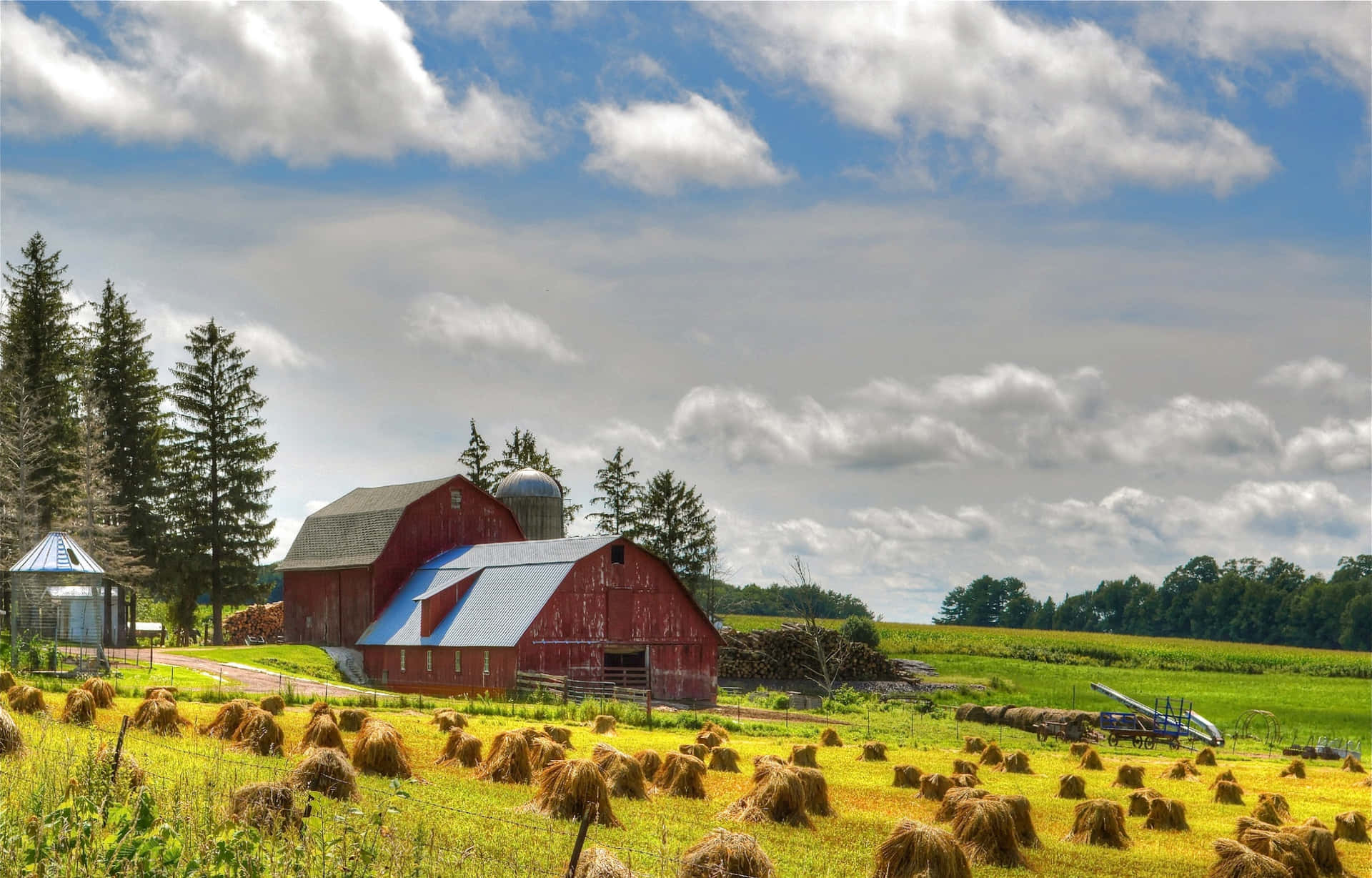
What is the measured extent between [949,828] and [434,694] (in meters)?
35.0

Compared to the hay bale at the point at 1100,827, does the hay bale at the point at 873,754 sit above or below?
below

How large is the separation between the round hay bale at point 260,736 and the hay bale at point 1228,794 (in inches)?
672

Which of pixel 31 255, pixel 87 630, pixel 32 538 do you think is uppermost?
pixel 31 255

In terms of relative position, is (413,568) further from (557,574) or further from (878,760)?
(878,760)

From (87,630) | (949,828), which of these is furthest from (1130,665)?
(949,828)

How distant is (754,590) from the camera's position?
15075cm

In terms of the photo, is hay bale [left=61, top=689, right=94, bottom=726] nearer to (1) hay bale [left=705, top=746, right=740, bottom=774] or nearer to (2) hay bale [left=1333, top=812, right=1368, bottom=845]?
(1) hay bale [left=705, top=746, right=740, bottom=774]

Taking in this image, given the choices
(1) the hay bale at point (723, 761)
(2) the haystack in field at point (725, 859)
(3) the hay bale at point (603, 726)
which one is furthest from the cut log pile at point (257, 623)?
(2) the haystack in field at point (725, 859)

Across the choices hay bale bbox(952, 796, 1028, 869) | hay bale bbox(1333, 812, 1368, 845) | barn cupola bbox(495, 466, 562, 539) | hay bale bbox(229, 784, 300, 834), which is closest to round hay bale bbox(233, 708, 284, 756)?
hay bale bbox(229, 784, 300, 834)

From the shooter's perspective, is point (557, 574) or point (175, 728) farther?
point (557, 574)

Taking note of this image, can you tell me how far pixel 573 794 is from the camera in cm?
1728

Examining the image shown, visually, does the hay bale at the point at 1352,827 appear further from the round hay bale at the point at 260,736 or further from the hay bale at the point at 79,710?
the hay bale at the point at 79,710

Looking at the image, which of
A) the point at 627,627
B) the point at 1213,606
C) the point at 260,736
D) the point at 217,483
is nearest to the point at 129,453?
the point at 217,483

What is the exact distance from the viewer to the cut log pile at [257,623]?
7862cm
